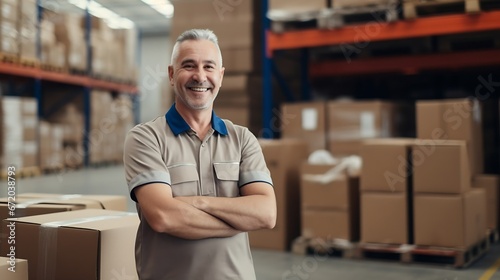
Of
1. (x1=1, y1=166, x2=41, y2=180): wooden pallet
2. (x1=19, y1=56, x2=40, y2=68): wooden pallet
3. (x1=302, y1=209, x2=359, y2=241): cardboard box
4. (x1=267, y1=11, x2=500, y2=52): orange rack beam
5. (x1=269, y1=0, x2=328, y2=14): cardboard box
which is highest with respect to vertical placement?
(x1=19, y1=56, x2=40, y2=68): wooden pallet

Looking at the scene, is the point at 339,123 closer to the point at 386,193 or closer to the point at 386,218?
the point at 386,193

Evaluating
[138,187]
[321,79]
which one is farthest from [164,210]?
[321,79]

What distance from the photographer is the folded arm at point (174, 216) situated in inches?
69.2

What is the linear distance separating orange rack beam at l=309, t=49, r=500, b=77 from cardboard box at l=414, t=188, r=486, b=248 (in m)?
2.13

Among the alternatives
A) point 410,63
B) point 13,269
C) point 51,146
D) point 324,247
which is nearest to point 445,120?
point 324,247

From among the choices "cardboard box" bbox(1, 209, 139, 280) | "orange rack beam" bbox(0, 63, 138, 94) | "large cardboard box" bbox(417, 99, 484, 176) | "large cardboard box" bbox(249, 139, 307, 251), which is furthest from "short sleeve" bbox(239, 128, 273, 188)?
"orange rack beam" bbox(0, 63, 138, 94)

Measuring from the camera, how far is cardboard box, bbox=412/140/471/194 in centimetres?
434

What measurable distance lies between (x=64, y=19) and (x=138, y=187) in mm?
10766

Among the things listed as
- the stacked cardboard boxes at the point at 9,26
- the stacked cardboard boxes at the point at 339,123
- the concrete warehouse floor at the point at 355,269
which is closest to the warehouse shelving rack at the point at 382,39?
the stacked cardboard boxes at the point at 339,123

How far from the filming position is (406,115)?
629 centimetres

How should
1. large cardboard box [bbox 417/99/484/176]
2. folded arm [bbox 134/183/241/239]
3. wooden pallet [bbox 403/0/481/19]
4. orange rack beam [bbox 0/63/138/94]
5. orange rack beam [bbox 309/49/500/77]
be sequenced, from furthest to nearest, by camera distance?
orange rack beam [bbox 0/63/138/94] < orange rack beam [bbox 309/49/500/77] < wooden pallet [bbox 403/0/481/19] < large cardboard box [bbox 417/99/484/176] < folded arm [bbox 134/183/241/239]

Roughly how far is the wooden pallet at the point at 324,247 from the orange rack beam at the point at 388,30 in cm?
206

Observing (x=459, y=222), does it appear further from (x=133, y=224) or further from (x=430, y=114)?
(x=133, y=224)

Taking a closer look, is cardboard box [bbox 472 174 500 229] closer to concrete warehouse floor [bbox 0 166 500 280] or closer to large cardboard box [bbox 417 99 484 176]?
concrete warehouse floor [bbox 0 166 500 280]
